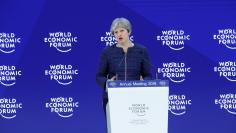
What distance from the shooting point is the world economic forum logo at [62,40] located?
520 cm

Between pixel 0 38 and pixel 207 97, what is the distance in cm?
241

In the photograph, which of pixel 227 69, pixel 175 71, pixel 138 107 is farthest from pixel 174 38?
pixel 138 107

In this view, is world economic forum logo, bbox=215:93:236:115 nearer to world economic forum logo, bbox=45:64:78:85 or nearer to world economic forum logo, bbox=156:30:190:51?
world economic forum logo, bbox=156:30:190:51

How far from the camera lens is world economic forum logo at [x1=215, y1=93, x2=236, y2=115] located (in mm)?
5254

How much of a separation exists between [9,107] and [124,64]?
75.3 inches

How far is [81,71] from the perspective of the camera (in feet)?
17.2

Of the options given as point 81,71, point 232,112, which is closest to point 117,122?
point 81,71

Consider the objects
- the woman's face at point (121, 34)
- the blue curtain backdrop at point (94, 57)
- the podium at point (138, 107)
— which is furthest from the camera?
the blue curtain backdrop at point (94, 57)

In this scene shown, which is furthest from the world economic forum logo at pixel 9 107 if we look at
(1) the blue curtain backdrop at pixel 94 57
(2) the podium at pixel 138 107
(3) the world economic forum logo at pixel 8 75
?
(2) the podium at pixel 138 107

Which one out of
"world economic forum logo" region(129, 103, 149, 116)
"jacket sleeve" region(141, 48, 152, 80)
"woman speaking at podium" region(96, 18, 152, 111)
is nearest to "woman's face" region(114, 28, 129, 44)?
"woman speaking at podium" region(96, 18, 152, 111)

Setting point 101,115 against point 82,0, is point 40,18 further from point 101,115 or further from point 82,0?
point 101,115

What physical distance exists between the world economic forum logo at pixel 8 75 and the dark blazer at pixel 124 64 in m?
1.53

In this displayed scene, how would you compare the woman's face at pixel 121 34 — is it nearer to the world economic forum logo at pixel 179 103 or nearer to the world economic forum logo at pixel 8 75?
the world economic forum logo at pixel 179 103

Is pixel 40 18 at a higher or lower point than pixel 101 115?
higher
